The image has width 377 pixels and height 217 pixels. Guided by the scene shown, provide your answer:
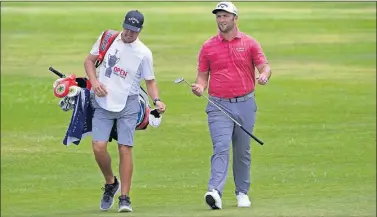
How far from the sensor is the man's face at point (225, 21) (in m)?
13.5

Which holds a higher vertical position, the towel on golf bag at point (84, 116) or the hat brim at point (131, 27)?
the hat brim at point (131, 27)

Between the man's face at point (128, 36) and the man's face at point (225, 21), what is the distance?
30.9 inches

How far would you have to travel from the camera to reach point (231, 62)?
44.5ft

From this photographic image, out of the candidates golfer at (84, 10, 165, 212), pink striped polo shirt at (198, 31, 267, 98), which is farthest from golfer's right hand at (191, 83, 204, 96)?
golfer at (84, 10, 165, 212)

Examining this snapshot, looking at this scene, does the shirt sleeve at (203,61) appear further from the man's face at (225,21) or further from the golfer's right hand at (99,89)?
the golfer's right hand at (99,89)

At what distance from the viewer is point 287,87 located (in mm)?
30422

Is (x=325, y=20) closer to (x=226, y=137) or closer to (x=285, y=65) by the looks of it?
(x=285, y=65)

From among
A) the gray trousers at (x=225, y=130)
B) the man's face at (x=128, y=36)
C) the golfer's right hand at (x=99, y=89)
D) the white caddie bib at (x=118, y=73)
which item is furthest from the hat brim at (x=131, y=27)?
the gray trousers at (x=225, y=130)

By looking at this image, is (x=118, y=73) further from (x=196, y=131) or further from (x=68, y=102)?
(x=196, y=131)

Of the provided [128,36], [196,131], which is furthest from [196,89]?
[196,131]

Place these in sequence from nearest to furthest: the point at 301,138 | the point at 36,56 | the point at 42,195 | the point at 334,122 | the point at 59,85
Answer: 1. the point at 59,85
2. the point at 42,195
3. the point at 301,138
4. the point at 334,122
5. the point at 36,56

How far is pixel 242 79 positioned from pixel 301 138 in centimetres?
805

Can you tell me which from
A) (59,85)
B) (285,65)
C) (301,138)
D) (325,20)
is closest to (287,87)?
(285,65)

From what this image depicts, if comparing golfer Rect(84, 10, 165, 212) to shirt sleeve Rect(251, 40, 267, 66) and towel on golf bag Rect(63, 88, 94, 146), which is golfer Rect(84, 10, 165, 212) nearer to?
towel on golf bag Rect(63, 88, 94, 146)
